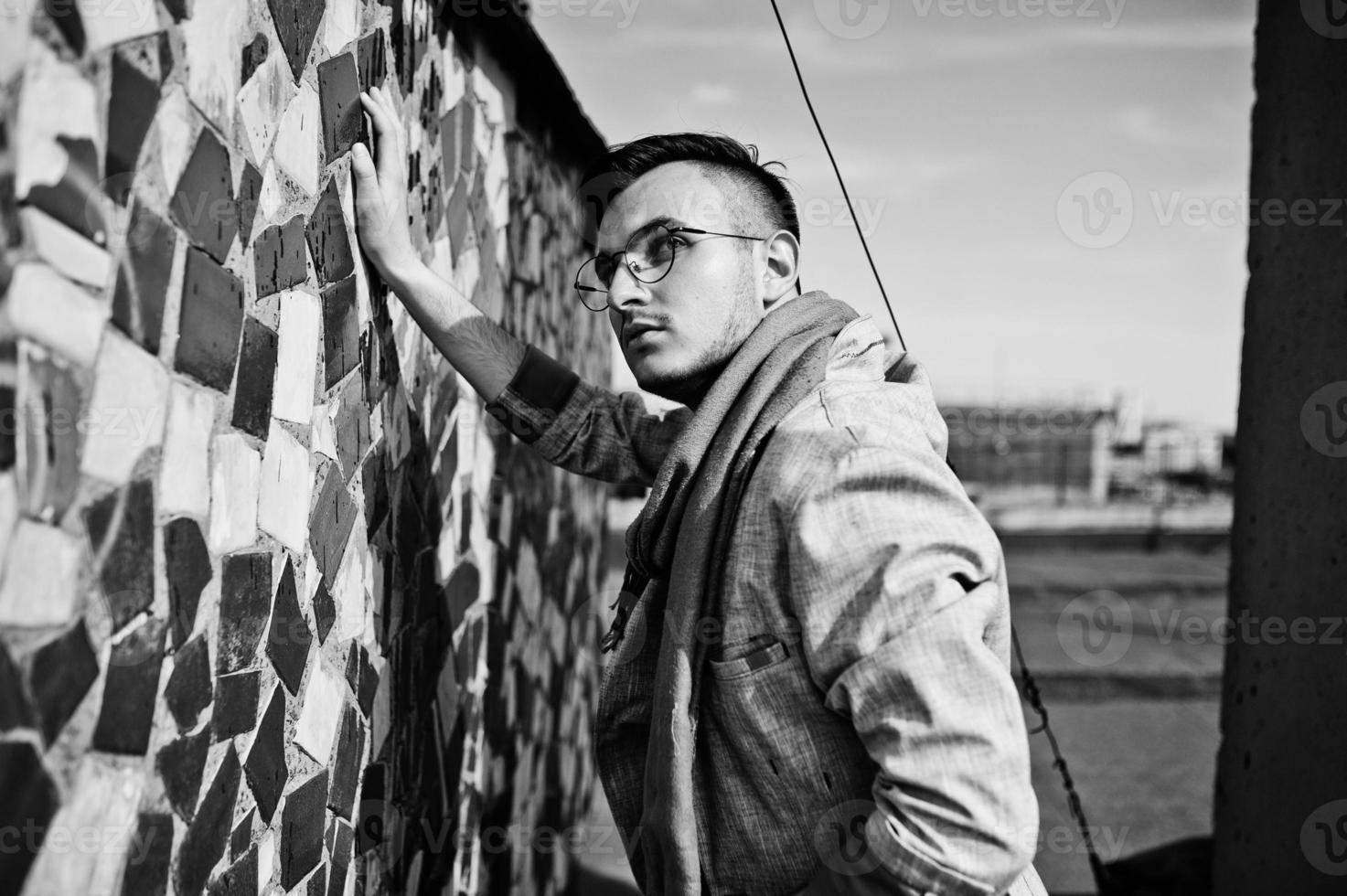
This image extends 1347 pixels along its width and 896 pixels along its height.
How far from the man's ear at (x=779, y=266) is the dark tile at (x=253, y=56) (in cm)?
99

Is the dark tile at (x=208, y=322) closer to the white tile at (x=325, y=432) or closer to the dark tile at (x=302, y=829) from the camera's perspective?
the white tile at (x=325, y=432)

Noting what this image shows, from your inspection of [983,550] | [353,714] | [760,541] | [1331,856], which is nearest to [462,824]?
[353,714]

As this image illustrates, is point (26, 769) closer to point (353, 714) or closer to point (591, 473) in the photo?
point (353, 714)

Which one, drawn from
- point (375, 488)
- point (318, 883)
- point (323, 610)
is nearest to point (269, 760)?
point (323, 610)

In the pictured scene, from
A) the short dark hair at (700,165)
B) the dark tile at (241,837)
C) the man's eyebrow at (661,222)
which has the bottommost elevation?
the dark tile at (241,837)

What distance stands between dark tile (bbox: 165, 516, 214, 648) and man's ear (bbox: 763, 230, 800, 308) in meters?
1.17

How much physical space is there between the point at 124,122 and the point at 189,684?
2.25 ft

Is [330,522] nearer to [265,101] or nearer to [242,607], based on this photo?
[242,607]

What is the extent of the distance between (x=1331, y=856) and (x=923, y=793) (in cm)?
243

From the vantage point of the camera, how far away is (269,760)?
5.50 ft

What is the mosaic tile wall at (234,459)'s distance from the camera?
106 centimetres

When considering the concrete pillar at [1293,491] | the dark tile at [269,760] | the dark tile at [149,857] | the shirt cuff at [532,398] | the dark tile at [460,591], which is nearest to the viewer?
the dark tile at [149,857]

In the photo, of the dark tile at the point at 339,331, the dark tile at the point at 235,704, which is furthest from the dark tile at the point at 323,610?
the dark tile at the point at 339,331

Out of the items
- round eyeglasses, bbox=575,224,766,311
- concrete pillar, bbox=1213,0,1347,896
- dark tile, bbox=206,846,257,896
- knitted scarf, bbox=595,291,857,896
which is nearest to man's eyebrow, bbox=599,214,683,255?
round eyeglasses, bbox=575,224,766,311
